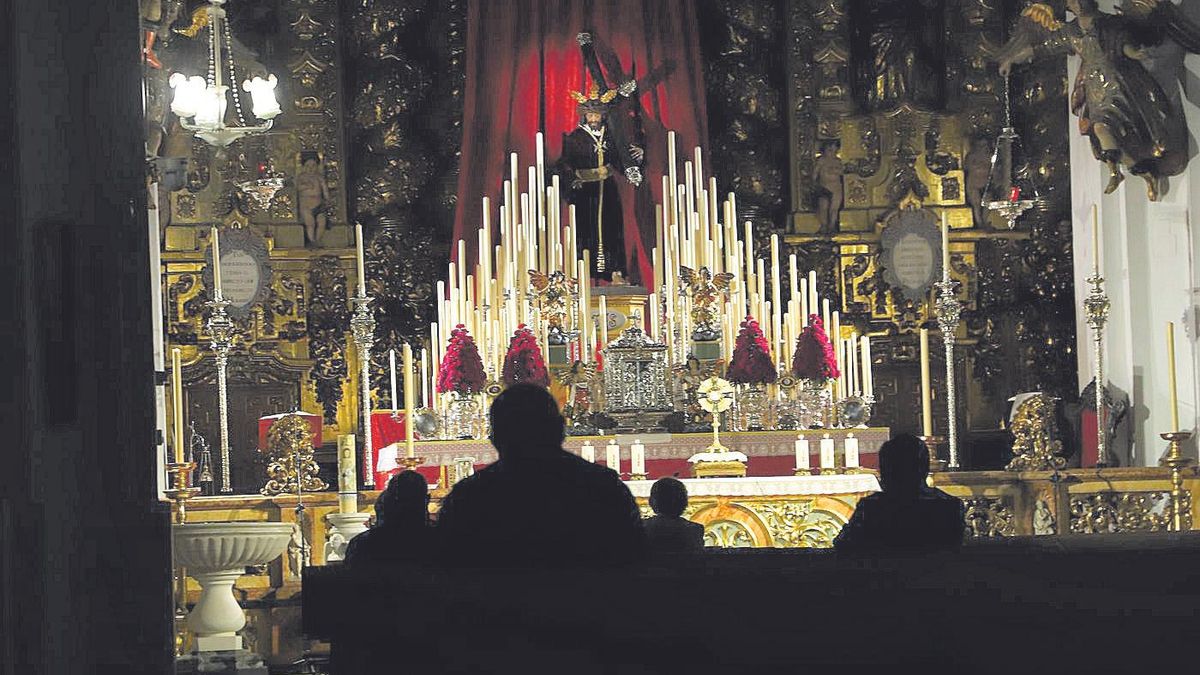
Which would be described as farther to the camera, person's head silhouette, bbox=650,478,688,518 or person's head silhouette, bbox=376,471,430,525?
person's head silhouette, bbox=650,478,688,518

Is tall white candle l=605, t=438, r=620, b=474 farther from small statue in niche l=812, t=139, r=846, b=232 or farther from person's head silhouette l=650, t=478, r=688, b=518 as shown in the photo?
small statue in niche l=812, t=139, r=846, b=232

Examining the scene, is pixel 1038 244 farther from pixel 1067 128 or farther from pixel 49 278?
pixel 49 278

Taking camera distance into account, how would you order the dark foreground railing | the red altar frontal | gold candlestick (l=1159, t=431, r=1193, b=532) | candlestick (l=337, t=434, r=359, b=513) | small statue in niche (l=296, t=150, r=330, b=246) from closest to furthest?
the dark foreground railing, candlestick (l=337, t=434, r=359, b=513), gold candlestick (l=1159, t=431, r=1193, b=532), the red altar frontal, small statue in niche (l=296, t=150, r=330, b=246)

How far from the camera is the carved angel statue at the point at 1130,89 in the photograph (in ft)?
41.7

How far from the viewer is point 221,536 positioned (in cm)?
877

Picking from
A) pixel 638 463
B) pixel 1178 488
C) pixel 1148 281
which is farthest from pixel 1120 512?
pixel 1148 281

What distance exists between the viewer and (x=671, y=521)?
7.28m

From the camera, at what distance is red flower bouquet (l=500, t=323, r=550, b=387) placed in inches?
459

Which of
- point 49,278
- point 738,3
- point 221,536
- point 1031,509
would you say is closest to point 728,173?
point 738,3

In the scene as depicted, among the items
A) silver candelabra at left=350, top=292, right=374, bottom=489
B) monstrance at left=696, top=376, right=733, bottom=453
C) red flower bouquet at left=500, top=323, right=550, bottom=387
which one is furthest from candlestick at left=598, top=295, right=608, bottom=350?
silver candelabra at left=350, top=292, right=374, bottom=489

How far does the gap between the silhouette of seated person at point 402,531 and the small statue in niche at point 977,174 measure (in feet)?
38.8

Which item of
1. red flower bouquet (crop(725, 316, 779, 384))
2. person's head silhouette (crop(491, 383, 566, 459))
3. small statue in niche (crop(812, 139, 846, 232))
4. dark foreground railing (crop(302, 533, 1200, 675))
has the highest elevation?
small statue in niche (crop(812, 139, 846, 232))

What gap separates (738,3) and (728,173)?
1506 millimetres

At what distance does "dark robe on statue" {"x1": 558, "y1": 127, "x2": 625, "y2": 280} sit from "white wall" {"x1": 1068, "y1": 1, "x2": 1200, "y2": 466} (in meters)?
3.59
